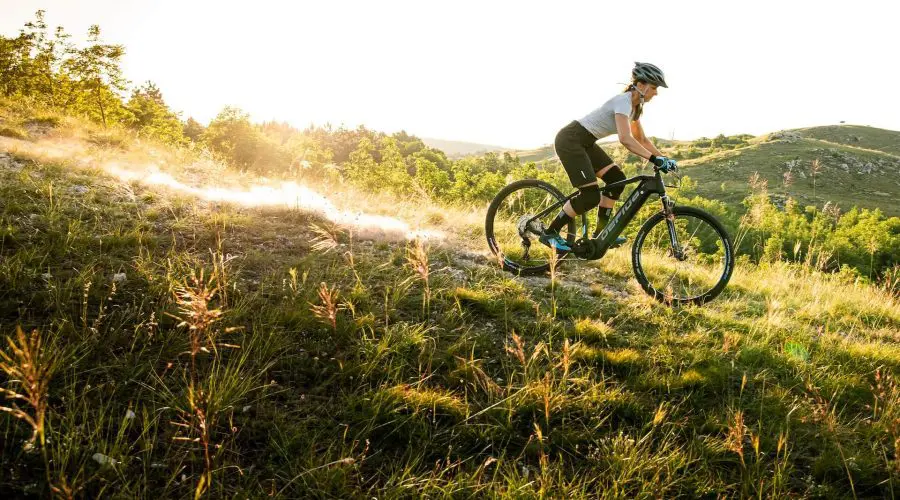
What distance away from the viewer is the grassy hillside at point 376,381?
2.43 m

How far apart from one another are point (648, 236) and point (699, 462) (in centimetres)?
393

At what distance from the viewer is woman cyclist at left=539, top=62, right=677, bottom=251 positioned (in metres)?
5.70

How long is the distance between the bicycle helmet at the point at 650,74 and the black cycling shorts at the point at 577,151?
0.91m

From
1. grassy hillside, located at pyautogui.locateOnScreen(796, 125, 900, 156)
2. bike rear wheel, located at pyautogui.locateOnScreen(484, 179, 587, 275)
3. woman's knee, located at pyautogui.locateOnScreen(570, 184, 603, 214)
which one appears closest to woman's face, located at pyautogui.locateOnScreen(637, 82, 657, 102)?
woman's knee, located at pyautogui.locateOnScreen(570, 184, 603, 214)

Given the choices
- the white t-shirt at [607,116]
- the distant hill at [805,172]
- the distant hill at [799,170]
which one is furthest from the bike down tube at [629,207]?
the distant hill at [805,172]

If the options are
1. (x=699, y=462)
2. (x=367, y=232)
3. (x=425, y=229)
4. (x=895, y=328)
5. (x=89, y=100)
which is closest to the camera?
(x=699, y=462)

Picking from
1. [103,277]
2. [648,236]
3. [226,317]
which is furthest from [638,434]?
[103,277]

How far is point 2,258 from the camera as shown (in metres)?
3.84

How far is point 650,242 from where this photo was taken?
273 inches

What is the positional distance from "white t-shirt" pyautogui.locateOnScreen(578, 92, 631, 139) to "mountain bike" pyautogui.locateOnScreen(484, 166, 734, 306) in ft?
2.45

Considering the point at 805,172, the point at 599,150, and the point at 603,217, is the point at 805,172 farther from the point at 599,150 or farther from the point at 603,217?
the point at 603,217

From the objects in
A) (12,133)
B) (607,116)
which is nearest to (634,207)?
(607,116)

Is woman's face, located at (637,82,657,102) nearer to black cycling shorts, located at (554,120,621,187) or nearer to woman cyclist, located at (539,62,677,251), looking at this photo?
woman cyclist, located at (539,62,677,251)

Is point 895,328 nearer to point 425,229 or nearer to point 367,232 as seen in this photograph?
point 425,229
